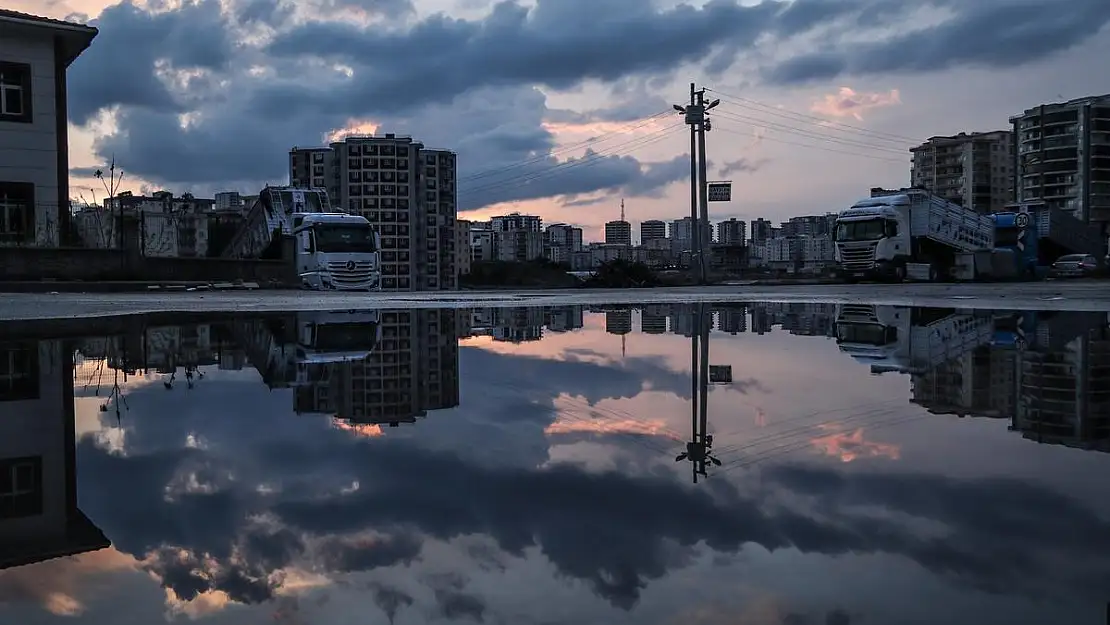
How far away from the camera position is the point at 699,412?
4.60 m

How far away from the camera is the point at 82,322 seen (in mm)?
11766

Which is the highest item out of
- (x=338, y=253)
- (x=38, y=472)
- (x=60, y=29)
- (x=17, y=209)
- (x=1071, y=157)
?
(x=1071, y=157)

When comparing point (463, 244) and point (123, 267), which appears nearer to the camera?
point (123, 267)

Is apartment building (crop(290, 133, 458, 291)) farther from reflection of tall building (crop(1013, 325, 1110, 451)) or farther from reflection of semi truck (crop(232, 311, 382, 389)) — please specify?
reflection of tall building (crop(1013, 325, 1110, 451))

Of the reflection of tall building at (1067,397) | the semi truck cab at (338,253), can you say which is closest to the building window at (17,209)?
the semi truck cab at (338,253)

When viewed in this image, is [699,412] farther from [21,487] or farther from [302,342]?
[302,342]

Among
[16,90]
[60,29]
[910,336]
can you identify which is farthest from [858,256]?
[16,90]

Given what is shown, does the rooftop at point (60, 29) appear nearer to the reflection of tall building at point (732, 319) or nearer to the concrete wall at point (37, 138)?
the concrete wall at point (37, 138)

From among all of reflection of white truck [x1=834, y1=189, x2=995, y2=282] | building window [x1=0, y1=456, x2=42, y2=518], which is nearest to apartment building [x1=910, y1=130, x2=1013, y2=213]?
reflection of white truck [x1=834, y1=189, x2=995, y2=282]

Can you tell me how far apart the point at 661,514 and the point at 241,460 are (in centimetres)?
181

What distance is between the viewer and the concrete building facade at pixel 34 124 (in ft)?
93.0

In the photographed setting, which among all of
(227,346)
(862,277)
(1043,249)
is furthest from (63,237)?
(1043,249)

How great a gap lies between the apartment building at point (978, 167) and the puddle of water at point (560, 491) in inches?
5666

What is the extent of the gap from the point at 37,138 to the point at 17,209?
8.12 feet
